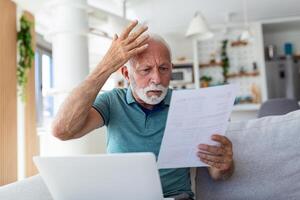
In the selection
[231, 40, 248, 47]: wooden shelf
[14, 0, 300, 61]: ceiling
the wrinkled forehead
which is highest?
[14, 0, 300, 61]: ceiling

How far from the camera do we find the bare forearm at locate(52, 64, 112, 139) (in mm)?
1061

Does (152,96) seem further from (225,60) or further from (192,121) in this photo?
(225,60)

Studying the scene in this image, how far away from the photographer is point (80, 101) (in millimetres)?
1062

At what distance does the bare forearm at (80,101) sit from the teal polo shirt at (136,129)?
18 centimetres

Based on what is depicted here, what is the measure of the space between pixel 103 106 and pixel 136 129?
0.54 ft

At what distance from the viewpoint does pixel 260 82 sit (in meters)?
5.56

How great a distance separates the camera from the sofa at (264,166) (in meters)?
1.28

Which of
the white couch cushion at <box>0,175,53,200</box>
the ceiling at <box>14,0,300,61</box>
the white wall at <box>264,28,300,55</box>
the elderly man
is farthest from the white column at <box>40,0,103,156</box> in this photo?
the white wall at <box>264,28,300,55</box>

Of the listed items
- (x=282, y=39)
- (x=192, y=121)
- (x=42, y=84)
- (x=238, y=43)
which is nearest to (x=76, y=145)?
(x=192, y=121)

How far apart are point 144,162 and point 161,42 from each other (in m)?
0.64

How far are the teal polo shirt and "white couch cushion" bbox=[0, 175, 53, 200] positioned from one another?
1.09 feet

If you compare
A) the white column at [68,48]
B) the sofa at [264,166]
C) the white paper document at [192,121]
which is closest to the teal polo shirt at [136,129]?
the sofa at [264,166]

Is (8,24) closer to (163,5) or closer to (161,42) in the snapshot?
(163,5)

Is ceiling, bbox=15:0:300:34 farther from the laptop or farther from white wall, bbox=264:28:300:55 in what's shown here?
the laptop
